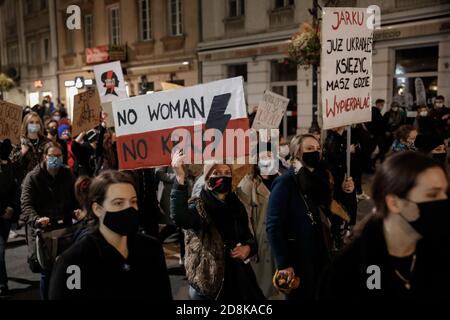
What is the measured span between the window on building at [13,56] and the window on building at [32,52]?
0.53m

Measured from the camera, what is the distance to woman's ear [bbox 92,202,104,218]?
7.88 feet

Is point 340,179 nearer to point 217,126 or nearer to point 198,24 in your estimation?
point 217,126

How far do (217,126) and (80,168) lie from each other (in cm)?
376

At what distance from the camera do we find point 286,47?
49.7ft

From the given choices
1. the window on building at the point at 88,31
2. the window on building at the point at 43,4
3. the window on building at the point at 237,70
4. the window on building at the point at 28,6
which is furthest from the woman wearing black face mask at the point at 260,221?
the window on building at the point at 88,31

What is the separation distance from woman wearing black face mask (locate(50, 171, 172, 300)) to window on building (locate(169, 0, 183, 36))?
1722 cm

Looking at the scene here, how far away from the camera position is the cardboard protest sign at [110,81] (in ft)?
21.1

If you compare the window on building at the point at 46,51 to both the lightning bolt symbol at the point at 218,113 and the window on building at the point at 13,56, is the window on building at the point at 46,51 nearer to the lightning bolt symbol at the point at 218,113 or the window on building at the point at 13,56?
the window on building at the point at 13,56

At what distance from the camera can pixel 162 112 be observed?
3.92m

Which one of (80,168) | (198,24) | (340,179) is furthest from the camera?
(198,24)

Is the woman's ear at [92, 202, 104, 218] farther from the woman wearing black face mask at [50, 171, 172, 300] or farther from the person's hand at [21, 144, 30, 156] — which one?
the person's hand at [21, 144, 30, 156]

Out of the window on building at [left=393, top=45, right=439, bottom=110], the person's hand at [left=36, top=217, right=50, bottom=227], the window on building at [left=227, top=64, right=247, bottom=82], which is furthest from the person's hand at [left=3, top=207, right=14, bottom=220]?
the window on building at [left=227, top=64, right=247, bottom=82]

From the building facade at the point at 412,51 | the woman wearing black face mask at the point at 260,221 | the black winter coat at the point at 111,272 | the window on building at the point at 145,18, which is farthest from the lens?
the window on building at the point at 145,18
